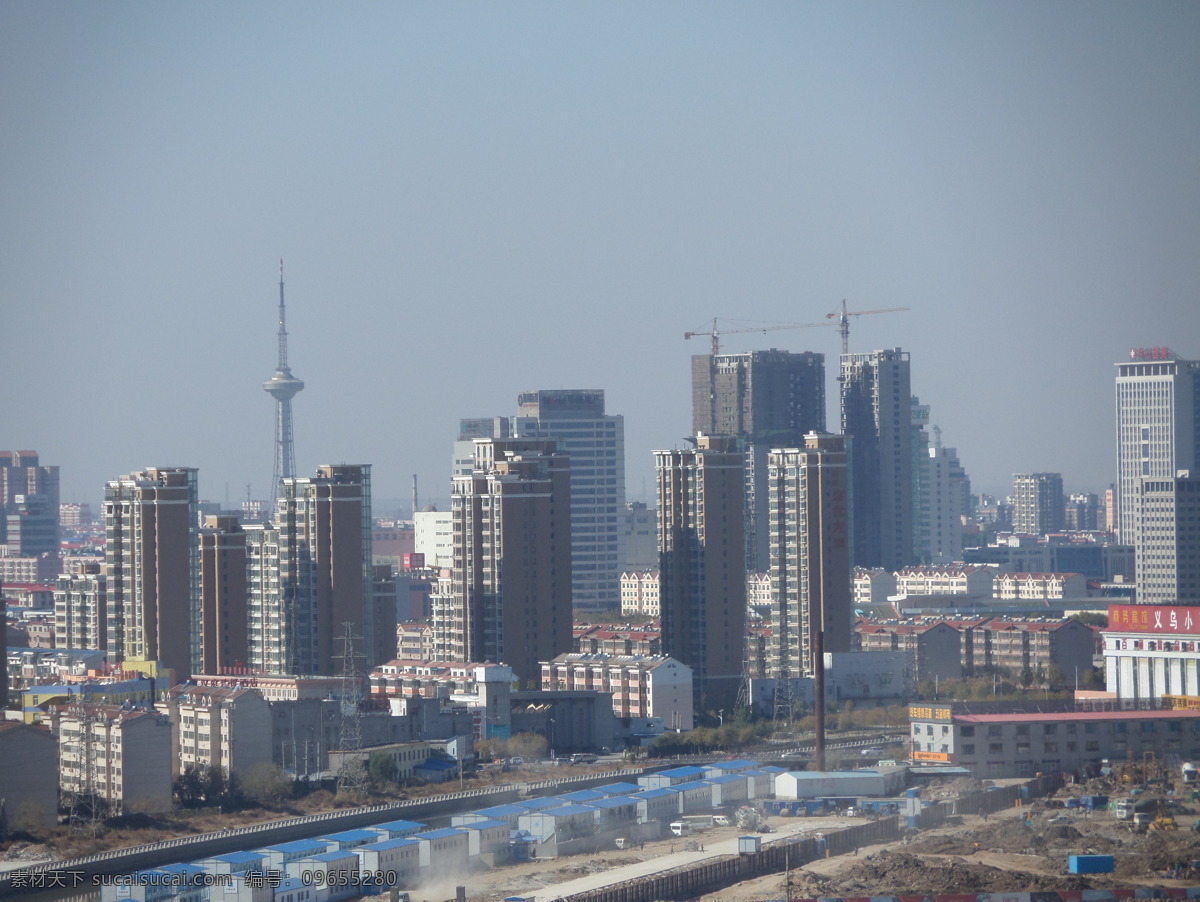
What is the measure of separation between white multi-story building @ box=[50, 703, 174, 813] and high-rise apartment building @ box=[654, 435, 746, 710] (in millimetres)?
16079

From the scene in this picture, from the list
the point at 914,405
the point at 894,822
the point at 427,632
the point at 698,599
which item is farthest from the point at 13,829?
the point at 914,405

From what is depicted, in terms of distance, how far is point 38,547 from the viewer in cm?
9838

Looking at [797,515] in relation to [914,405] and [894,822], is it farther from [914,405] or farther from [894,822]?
[914,405]

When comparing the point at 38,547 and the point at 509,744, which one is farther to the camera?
the point at 38,547

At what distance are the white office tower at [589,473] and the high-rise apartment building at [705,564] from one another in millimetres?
27982

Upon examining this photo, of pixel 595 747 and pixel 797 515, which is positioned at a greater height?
pixel 797 515

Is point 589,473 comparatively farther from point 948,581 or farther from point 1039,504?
point 1039,504

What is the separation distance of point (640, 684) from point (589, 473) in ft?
114

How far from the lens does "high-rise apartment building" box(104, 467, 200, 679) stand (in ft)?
155

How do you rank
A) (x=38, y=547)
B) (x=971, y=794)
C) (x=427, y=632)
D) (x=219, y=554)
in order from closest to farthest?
(x=971, y=794)
(x=219, y=554)
(x=427, y=632)
(x=38, y=547)

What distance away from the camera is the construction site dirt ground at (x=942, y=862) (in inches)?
1104

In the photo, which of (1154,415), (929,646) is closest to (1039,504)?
(1154,415)

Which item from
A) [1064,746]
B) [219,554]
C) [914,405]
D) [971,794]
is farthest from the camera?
[914,405]

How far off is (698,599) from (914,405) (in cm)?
4469
